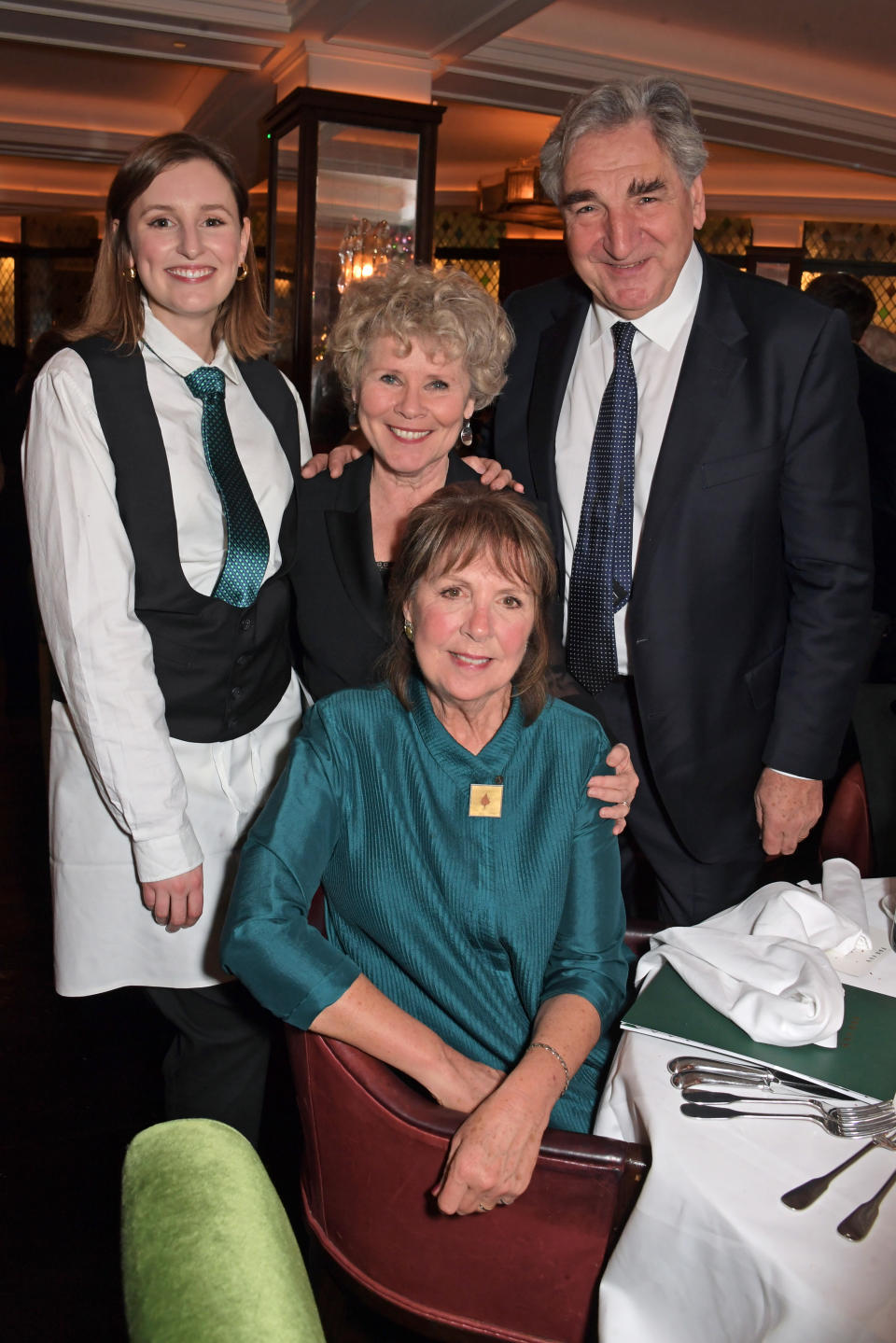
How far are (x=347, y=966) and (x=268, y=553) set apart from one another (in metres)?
0.70

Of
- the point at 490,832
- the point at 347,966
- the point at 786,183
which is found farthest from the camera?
the point at 786,183

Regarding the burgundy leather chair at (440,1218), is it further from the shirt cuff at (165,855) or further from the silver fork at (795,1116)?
the shirt cuff at (165,855)

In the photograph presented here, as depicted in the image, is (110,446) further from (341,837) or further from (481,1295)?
(481,1295)

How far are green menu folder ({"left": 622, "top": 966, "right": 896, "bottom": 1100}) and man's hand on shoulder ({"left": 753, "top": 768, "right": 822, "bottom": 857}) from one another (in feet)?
2.23

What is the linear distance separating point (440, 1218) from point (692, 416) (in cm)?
132

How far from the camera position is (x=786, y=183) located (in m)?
9.84

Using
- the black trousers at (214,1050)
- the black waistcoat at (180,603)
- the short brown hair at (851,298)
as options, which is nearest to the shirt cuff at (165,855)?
the black waistcoat at (180,603)

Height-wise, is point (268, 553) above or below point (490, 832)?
above

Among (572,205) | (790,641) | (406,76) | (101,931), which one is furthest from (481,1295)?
(406,76)

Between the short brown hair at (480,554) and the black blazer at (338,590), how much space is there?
195mm

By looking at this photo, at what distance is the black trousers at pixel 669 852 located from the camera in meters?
2.14

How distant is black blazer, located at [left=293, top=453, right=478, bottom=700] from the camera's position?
194 cm

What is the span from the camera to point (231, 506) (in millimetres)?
1815

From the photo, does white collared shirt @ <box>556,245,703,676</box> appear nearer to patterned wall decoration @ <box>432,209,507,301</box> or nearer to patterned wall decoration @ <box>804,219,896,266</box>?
patterned wall decoration @ <box>432,209,507,301</box>
